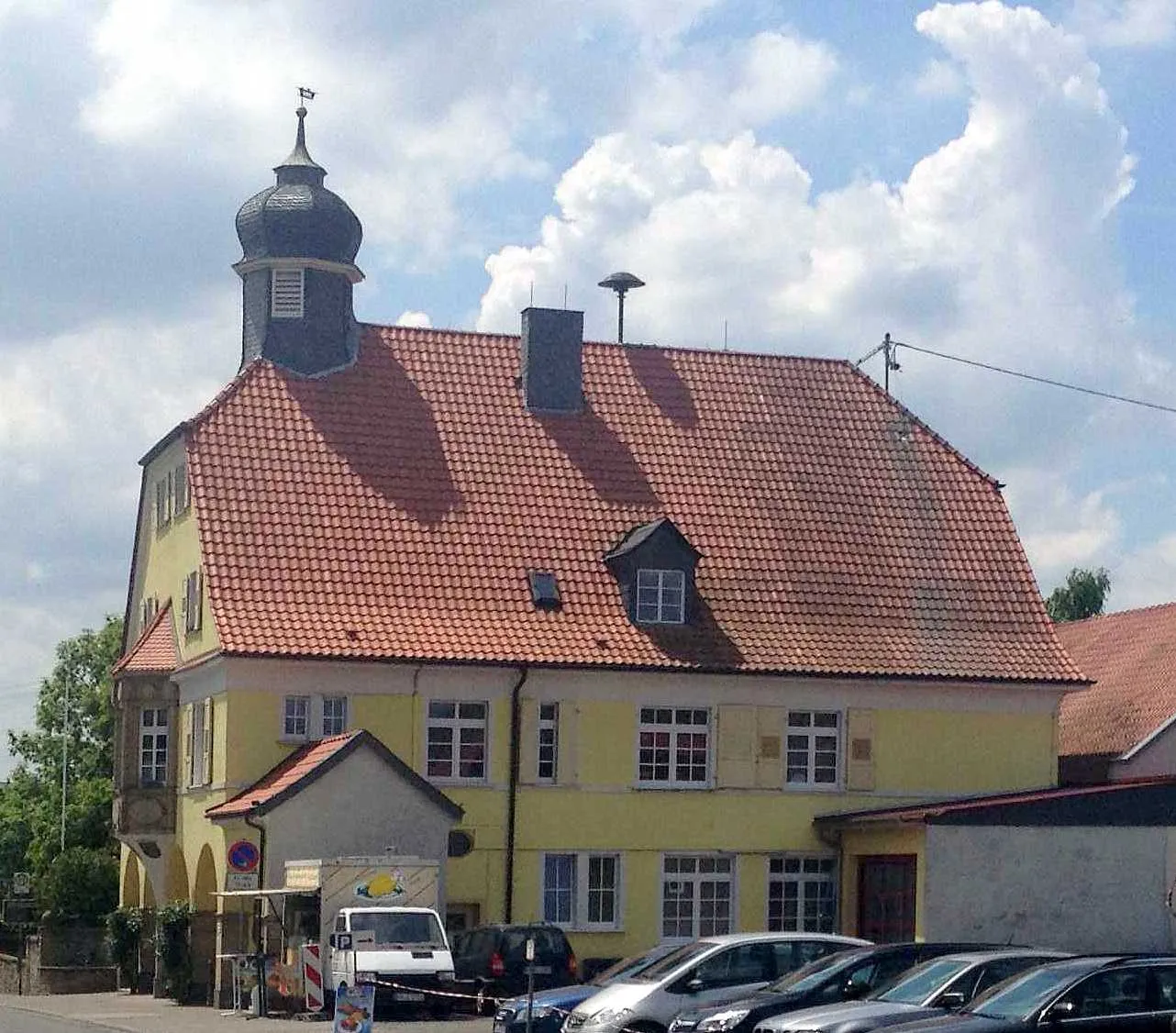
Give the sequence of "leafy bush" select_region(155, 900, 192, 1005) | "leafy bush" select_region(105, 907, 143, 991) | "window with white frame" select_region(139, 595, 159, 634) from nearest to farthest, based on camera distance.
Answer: "leafy bush" select_region(155, 900, 192, 1005) < "leafy bush" select_region(105, 907, 143, 991) < "window with white frame" select_region(139, 595, 159, 634)

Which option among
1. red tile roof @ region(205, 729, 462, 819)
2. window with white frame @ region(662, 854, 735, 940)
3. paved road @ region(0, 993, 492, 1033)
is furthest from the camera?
window with white frame @ region(662, 854, 735, 940)

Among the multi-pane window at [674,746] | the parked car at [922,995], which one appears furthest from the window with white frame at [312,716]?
the parked car at [922,995]

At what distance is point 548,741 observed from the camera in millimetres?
44875

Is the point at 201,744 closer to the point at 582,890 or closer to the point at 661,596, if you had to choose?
the point at 582,890

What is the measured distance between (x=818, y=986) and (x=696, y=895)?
61.5 ft

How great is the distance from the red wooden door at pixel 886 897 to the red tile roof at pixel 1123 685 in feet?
26.5

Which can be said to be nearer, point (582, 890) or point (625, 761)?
point (582, 890)

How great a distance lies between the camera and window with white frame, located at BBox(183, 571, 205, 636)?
1780 inches

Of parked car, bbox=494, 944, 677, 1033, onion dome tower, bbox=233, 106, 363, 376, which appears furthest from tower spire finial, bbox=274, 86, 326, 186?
parked car, bbox=494, 944, 677, 1033

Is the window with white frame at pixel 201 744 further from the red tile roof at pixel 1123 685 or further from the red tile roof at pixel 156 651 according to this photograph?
the red tile roof at pixel 1123 685

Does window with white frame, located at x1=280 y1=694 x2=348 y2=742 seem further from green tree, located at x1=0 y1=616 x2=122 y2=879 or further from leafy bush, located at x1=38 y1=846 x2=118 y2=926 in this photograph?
green tree, located at x1=0 y1=616 x2=122 y2=879

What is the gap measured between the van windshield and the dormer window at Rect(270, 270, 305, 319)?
16.1 metres

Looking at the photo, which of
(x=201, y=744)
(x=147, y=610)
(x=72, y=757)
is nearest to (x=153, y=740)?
(x=201, y=744)

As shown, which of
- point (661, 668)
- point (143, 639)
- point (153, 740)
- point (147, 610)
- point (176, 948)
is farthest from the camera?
point (147, 610)
